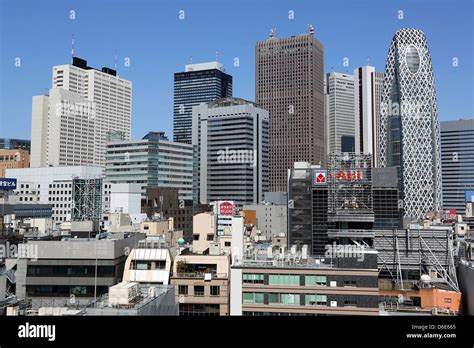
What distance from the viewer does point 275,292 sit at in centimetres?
1238

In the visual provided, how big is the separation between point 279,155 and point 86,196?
58.6 m

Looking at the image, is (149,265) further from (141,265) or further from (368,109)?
(368,109)

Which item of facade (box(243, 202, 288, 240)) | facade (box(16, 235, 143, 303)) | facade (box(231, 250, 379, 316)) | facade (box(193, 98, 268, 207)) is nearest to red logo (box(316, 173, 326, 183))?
facade (box(243, 202, 288, 240))

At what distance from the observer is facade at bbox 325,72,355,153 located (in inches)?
4491

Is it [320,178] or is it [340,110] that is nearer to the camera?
[320,178]

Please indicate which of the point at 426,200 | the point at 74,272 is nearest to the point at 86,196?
the point at 74,272

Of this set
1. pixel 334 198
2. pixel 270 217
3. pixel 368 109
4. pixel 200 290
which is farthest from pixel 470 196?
pixel 368 109

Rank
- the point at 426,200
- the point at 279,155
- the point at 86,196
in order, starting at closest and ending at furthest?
the point at 86,196
the point at 426,200
the point at 279,155

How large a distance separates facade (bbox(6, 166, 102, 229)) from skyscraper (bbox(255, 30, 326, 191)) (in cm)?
5052

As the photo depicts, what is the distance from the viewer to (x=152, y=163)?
6322 cm

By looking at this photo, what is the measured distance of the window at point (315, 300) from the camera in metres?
12.1

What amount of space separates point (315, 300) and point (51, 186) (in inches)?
1445
